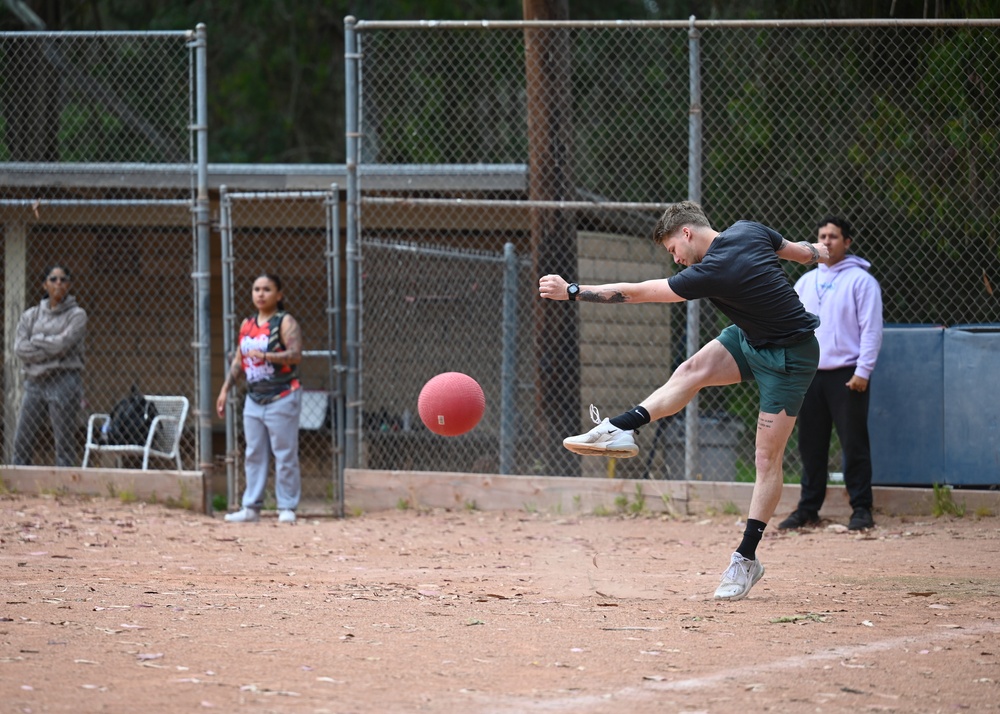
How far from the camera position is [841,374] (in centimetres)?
825

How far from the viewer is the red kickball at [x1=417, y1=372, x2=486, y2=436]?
675cm

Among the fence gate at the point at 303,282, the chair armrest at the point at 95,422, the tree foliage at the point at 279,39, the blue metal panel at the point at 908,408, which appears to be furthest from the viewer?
the tree foliage at the point at 279,39

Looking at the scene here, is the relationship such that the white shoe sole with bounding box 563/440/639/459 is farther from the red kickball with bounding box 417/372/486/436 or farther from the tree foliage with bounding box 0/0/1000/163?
the tree foliage with bounding box 0/0/1000/163

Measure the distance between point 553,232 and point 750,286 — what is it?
16.5 feet

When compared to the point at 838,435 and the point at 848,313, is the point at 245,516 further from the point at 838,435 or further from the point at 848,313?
the point at 848,313

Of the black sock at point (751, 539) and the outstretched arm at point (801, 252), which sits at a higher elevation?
the outstretched arm at point (801, 252)

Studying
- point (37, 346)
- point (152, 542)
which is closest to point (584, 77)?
point (37, 346)

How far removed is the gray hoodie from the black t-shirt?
6333 millimetres

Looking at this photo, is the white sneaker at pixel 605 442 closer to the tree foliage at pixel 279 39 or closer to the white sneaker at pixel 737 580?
the white sneaker at pixel 737 580

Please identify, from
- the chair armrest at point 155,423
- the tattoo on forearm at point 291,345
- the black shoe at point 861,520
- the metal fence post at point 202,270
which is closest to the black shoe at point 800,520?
the black shoe at point 861,520

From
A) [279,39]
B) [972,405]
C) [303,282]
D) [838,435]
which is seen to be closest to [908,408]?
[972,405]

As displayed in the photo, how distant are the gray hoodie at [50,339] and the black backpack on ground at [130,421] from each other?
1138 millimetres

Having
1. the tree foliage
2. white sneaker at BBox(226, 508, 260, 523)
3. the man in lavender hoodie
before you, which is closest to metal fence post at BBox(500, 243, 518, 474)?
white sneaker at BBox(226, 508, 260, 523)

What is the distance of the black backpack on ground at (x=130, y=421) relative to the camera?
36.6 feet
